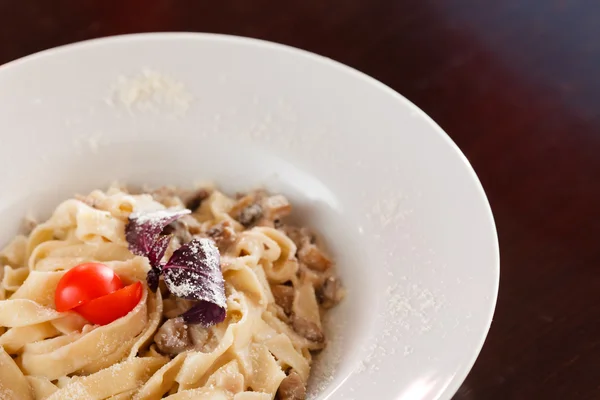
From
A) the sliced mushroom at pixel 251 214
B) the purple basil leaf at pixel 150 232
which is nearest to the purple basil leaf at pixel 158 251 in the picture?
the purple basil leaf at pixel 150 232

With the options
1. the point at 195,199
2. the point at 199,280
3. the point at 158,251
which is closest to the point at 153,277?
the point at 158,251

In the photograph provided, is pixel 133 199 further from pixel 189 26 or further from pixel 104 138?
pixel 189 26

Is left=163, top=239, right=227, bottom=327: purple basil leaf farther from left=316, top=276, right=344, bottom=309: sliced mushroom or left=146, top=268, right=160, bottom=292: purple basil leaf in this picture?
left=316, top=276, right=344, bottom=309: sliced mushroom

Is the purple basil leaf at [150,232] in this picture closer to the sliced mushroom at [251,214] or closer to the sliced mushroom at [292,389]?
the sliced mushroom at [251,214]

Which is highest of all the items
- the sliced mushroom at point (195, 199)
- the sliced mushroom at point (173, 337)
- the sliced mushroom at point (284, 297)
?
the sliced mushroom at point (195, 199)

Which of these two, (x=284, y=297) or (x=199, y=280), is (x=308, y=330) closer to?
(x=284, y=297)

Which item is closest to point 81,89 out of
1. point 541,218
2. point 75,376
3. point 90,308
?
point 90,308

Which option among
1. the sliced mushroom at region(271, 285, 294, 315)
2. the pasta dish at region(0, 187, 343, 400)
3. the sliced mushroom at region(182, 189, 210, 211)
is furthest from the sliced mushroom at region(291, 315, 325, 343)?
the sliced mushroom at region(182, 189, 210, 211)

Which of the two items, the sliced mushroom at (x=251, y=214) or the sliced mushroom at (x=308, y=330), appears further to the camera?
the sliced mushroom at (x=251, y=214)
